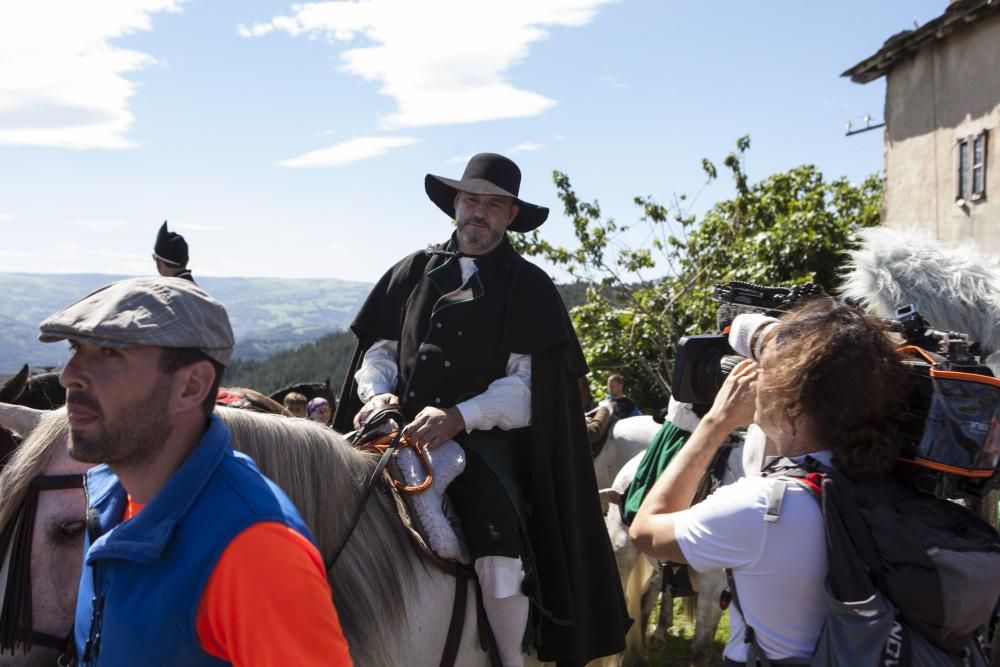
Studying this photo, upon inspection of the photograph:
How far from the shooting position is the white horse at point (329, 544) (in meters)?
2.29

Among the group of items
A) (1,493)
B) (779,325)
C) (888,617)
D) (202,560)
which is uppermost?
(779,325)

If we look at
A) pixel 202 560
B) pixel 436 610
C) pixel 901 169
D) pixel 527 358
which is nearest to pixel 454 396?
pixel 527 358

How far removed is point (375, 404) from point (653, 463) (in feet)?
6.70

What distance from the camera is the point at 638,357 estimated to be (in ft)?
38.4

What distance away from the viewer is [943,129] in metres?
11.5

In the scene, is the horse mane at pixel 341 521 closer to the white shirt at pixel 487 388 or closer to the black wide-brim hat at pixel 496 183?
the white shirt at pixel 487 388

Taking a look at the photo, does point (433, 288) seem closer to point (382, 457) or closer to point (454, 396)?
point (454, 396)

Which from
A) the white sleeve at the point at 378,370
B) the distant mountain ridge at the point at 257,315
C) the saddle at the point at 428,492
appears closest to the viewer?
the saddle at the point at 428,492

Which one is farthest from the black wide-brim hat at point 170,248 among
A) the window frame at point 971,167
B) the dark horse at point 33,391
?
the window frame at point 971,167

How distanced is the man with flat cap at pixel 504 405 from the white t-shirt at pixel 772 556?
116 cm

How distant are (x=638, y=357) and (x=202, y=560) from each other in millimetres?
10660

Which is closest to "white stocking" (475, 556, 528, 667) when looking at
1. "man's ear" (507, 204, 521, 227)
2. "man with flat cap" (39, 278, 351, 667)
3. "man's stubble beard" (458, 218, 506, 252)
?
"man's stubble beard" (458, 218, 506, 252)

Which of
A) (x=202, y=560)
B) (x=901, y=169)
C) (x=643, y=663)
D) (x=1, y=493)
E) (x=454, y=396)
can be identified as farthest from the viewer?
(x=901, y=169)

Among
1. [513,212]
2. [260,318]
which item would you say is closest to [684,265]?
[513,212]
